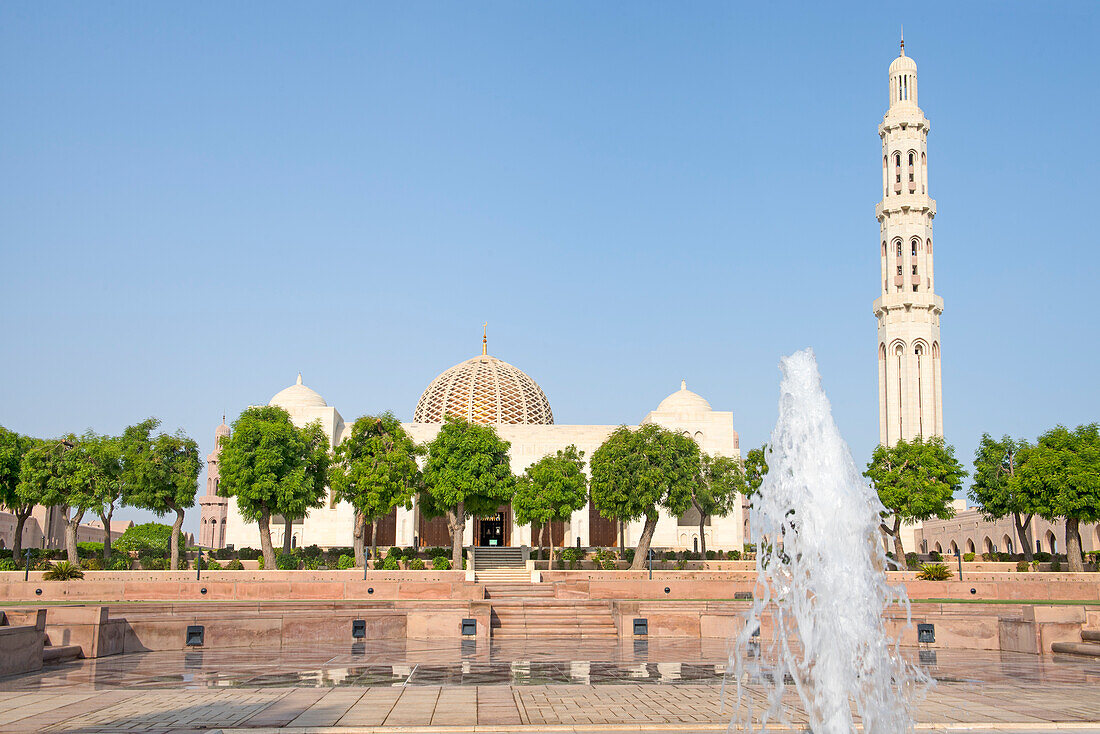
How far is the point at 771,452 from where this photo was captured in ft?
31.6

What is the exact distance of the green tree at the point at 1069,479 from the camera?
3197 centimetres

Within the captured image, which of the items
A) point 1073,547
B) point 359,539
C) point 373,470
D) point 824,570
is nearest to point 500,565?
point 359,539

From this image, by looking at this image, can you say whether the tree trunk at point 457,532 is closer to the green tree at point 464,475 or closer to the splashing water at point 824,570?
the green tree at point 464,475

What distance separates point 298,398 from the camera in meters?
50.3

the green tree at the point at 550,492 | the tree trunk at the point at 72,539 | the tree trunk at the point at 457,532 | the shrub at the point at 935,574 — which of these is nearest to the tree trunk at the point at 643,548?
the green tree at the point at 550,492

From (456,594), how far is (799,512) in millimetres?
15162

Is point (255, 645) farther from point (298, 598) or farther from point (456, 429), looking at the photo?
point (456, 429)

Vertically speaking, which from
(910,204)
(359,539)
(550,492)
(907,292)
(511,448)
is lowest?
(359,539)

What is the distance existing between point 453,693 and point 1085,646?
10.8 metres

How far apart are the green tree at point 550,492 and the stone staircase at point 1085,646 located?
2192 centimetres

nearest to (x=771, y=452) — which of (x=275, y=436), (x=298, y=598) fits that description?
(x=298, y=598)

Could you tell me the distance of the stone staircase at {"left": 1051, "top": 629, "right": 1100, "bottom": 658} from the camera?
595 inches

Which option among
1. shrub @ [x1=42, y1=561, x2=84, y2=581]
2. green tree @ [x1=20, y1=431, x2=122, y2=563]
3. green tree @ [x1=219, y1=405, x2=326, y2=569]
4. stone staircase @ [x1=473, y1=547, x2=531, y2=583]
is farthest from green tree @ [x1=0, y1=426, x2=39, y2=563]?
stone staircase @ [x1=473, y1=547, x2=531, y2=583]

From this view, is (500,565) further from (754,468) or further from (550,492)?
(754,468)
